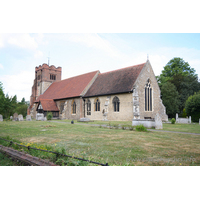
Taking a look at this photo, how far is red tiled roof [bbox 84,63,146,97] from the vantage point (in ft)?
82.0

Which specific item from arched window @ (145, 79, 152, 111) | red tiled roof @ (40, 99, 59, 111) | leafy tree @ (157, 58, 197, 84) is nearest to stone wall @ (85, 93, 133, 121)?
arched window @ (145, 79, 152, 111)

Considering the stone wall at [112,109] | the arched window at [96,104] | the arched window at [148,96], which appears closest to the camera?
the stone wall at [112,109]

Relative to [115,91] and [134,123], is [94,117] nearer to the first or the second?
[115,91]

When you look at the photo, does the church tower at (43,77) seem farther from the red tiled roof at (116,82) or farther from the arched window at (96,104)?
the arched window at (96,104)

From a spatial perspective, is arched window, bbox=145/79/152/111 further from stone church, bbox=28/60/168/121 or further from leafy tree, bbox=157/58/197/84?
leafy tree, bbox=157/58/197/84

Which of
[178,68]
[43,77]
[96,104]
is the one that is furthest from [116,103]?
[178,68]

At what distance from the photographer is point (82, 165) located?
14.3ft

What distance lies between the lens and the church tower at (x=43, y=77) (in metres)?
45.2

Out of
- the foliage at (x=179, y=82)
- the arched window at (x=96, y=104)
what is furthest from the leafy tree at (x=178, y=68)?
the arched window at (x=96, y=104)

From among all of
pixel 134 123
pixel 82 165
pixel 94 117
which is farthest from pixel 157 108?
pixel 82 165

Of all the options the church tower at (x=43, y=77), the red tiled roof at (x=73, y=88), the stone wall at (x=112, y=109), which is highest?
the church tower at (x=43, y=77)

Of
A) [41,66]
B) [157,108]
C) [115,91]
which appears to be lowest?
[157,108]

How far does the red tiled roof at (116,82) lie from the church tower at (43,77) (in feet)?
62.8

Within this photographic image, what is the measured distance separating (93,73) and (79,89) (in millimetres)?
4732
